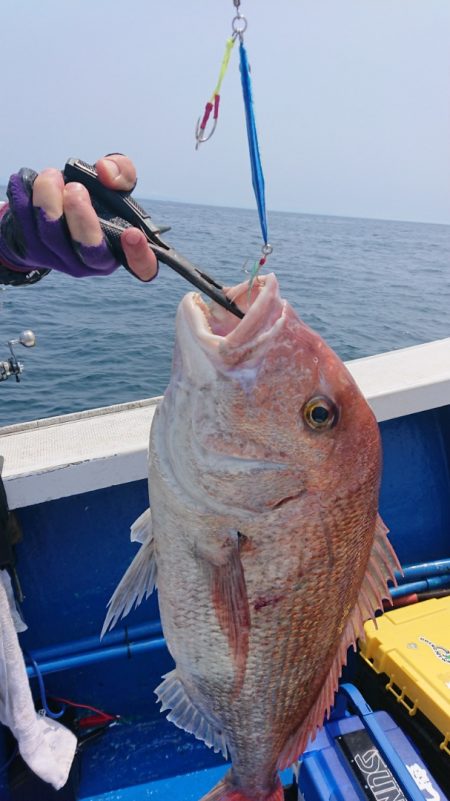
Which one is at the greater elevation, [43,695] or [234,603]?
[234,603]

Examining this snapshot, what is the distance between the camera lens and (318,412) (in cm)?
137

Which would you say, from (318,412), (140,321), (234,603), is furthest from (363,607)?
(140,321)

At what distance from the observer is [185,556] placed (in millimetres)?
1443

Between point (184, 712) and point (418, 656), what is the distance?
1.21m

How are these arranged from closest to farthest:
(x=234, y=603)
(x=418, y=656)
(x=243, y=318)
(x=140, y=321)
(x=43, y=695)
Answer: (x=243, y=318) → (x=234, y=603) → (x=418, y=656) → (x=43, y=695) → (x=140, y=321)

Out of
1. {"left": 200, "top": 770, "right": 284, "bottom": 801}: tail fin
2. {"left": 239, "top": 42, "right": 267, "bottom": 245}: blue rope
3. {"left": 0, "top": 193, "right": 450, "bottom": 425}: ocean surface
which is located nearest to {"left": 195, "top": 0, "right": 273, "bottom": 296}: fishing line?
{"left": 239, "top": 42, "right": 267, "bottom": 245}: blue rope

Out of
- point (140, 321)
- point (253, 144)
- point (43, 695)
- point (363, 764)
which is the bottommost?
point (363, 764)

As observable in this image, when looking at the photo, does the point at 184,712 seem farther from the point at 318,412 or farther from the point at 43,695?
the point at 43,695

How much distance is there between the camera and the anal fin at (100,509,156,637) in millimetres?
1490

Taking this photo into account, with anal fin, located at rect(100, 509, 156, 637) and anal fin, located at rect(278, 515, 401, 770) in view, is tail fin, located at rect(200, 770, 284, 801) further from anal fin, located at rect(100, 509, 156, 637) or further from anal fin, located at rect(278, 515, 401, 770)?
anal fin, located at rect(100, 509, 156, 637)

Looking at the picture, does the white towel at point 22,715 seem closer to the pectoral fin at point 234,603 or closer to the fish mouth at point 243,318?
the pectoral fin at point 234,603

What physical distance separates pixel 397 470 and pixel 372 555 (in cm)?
175

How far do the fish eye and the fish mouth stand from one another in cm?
20

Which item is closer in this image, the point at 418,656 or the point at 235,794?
the point at 235,794
